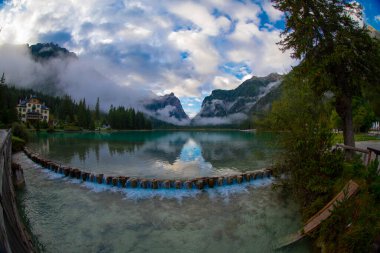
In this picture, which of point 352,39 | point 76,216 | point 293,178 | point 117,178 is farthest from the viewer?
point 117,178

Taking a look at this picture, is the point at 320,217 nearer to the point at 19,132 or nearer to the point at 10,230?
the point at 10,230

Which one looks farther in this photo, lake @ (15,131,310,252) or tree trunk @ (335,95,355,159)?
tree trunk @ (335,95,355,159)

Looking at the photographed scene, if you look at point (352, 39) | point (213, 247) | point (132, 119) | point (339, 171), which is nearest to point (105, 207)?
point (213, 247)

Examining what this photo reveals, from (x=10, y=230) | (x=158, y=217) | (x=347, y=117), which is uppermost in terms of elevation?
(x=347, y=117)

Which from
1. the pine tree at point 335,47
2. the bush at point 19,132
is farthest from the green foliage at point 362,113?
the bush at point 19,132

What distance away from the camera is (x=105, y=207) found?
15.3 metres

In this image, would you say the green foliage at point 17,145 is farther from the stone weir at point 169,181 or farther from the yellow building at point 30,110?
the yellow building at point 30,110

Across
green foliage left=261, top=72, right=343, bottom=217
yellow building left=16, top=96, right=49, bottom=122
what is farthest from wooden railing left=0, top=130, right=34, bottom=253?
yellow building left=16, top=96, right=49, bottom=122

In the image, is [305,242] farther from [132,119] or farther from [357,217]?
[132,119]

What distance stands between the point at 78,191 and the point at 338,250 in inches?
726

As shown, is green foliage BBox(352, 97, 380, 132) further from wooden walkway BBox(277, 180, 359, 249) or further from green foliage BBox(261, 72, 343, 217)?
wooden walkway BBox(277, 180, 359, 249)

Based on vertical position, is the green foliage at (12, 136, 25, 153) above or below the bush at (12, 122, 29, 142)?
below

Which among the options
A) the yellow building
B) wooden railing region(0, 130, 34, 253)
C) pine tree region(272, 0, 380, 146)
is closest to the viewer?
wooden railing region(0, 130, 34, 253)

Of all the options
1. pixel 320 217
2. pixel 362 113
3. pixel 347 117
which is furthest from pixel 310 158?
pixel 362 113
